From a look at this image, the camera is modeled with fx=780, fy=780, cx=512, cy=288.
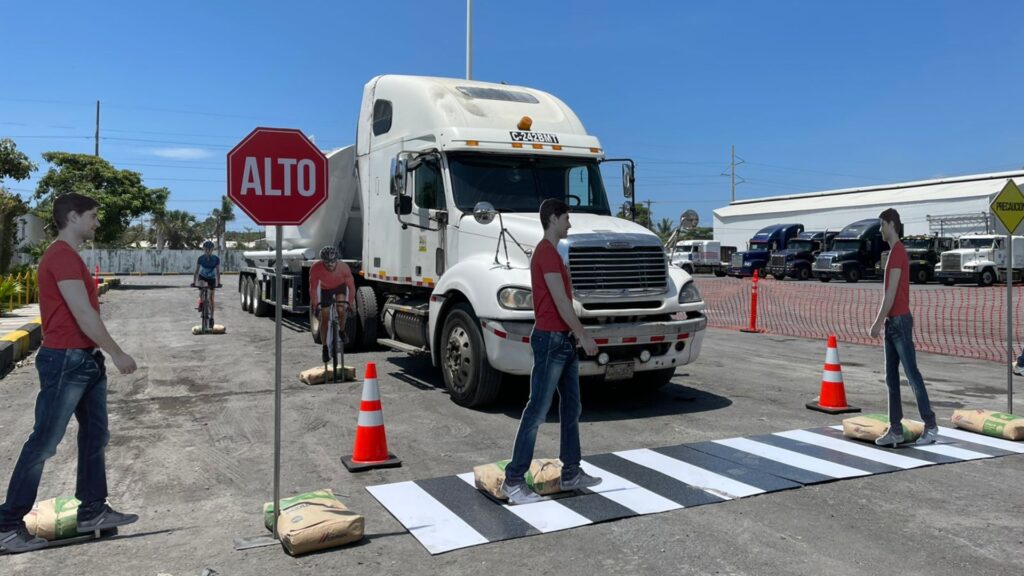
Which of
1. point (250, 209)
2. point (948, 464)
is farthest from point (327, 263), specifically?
point (948, 464)

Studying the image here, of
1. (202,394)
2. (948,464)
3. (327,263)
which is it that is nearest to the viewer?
(948,464)

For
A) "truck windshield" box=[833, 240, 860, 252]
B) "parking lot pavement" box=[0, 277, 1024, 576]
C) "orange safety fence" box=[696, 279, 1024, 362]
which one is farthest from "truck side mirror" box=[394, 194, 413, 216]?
"truck windshield" box=[833, 240, 860, 252]

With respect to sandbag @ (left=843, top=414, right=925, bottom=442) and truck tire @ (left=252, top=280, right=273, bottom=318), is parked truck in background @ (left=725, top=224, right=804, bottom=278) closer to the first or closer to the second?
truck tire @ (left=252, top=280, right=273, bottom=318)

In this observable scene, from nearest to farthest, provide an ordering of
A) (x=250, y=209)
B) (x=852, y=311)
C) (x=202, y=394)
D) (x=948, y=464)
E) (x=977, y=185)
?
(x=250, y=209)
(x=948, y=464)
(x=202, y=394)
(x=852, y=311)
(x=977, y=185)

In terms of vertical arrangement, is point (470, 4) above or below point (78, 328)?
above

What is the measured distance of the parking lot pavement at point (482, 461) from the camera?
14.1 ft

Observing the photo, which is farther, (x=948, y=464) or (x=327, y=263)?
(x=327, y=263)

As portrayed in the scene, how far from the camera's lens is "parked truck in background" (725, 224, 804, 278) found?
1821 inches

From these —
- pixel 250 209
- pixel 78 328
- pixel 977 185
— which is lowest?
pixel 78 328

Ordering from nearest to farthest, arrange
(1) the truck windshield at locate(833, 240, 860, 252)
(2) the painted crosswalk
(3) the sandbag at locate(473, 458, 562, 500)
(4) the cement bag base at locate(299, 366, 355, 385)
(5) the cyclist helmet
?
(2) the painted crosswalk
(3) the sandbag at locate(473, 458, 562, 500)
(4) the cement bag base at locate(299, 366, 355, 385)
(5) the cyclist helmet
(1) the truck windshield at locate(833, 240, 860, 252)

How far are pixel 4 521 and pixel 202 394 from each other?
4.94 m

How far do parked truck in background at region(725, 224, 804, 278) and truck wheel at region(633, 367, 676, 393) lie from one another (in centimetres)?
3848

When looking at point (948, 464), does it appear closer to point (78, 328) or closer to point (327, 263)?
point (78, 328)

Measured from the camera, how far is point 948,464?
20.4 ft
